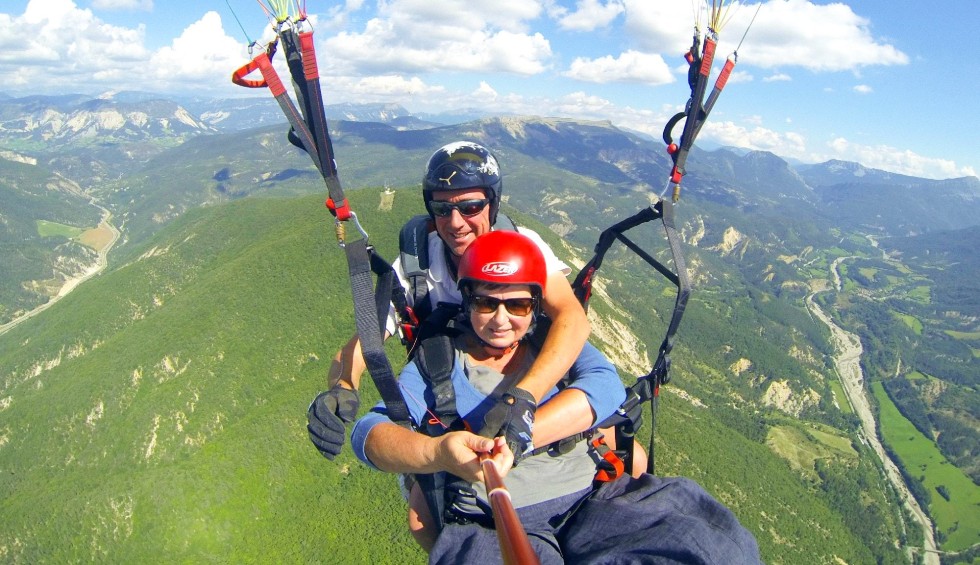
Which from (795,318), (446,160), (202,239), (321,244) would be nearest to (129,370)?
(321,244)

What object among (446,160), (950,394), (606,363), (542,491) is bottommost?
(950,394)

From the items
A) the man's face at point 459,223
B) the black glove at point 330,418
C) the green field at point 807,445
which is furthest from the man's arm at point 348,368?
the green field at point 807,445

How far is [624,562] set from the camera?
2.96 meters

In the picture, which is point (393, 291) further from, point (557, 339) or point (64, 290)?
point (64, 290)

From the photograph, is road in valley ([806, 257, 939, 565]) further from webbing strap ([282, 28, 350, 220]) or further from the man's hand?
webbing strap ([282, 28, 350, 220])

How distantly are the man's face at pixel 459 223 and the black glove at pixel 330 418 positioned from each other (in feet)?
5.97

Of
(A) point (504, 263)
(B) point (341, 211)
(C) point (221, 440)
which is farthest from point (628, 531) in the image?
(C) point (221, 440)

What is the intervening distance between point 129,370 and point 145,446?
54.8 feet

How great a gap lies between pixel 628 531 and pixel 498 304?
1951 mm

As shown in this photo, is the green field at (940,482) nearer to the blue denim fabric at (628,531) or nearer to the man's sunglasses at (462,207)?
the blue denim fabric at (628,531)

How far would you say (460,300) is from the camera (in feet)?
17.3

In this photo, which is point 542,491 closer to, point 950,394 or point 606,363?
point 606,363

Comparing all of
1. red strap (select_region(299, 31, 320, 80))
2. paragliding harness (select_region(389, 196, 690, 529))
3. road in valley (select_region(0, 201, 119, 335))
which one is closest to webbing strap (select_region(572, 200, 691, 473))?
paragliding harness (select_region(389, 196, 690, 529))

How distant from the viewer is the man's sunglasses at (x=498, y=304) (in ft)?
13.7
